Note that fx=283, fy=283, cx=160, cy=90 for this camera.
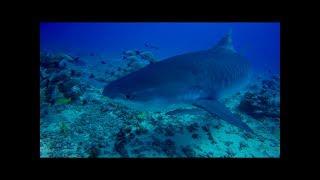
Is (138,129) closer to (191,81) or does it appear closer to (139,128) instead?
(139,128)

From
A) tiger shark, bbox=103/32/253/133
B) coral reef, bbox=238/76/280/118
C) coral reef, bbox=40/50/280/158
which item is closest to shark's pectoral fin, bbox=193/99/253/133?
tiger shark, bbox=103/32/253/133

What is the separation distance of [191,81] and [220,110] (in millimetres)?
657

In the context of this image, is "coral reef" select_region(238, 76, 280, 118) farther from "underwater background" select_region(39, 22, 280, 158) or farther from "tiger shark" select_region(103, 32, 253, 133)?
"tiger shark" select_region(103, 32, 253, 133)

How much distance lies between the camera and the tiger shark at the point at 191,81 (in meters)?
3.68

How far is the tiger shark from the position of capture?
145 inches

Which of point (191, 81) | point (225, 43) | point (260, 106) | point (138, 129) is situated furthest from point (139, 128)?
point (260, 106)

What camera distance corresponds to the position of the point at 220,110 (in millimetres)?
4207
